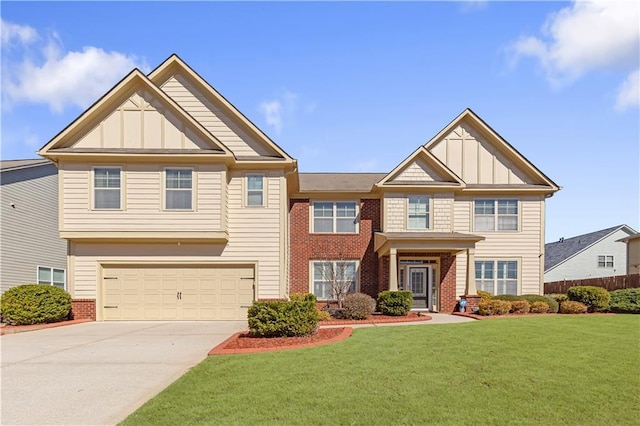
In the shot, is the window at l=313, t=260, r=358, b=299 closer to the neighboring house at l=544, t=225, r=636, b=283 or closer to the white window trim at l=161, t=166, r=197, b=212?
the white window trim at l=161, t=166, r=197, b=212

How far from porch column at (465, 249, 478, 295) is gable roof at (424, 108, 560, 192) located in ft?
17.8

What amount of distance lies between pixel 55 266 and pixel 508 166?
24046 mm

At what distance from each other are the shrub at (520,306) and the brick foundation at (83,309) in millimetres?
16486

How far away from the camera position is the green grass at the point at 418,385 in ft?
19.7

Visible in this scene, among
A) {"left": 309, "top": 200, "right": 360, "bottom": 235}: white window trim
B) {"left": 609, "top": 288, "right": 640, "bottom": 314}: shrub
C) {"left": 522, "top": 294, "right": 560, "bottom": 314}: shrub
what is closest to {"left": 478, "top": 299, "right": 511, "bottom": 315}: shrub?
{"left": 522, "top": 294, "right": 560, "bottom": 314}: shrub

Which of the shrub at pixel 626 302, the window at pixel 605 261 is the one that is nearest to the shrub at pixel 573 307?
the shrub at pixel 626 302

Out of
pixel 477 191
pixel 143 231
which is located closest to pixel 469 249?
pixel 477 191

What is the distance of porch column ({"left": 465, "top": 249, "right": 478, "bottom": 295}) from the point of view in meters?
21.0

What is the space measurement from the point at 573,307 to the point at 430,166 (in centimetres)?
835

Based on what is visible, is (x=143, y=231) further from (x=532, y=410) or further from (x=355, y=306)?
(x=532, y=410)

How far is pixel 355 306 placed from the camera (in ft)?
56.3

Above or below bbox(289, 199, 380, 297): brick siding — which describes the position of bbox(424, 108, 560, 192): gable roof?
above

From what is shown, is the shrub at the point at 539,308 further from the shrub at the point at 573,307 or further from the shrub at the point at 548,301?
the shrub at the point at 573,307

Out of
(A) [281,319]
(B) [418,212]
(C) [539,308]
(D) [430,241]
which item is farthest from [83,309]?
(C) [539,308]
